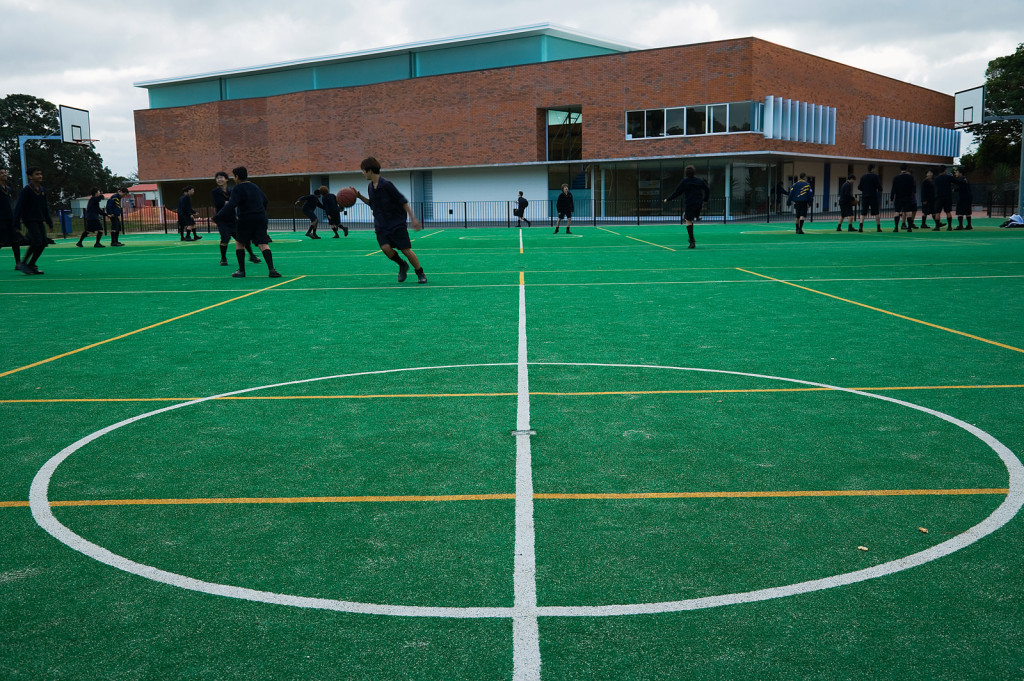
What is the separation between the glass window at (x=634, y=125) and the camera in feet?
150

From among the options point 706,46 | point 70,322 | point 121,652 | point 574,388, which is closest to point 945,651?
point 121,652

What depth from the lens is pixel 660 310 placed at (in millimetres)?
11453

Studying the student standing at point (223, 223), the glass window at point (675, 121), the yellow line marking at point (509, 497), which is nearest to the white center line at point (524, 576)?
the yellow line marking at point (509, 497)

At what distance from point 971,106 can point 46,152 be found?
74.7 meters

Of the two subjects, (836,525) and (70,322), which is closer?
(836,525)

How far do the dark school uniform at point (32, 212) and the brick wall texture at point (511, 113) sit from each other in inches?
1314

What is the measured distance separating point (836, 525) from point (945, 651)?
113 centimetres

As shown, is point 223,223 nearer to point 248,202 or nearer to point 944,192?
point 248,202

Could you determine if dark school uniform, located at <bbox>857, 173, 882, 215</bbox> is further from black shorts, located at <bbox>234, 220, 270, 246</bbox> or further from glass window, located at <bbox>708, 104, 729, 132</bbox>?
black shorts, located at <bbox>234, 220, 270, 246</bbox>

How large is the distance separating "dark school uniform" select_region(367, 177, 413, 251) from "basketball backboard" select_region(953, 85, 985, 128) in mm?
33713

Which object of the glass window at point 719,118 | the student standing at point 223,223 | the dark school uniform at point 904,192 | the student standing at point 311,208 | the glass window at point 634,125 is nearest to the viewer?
the student standing at point 223,223

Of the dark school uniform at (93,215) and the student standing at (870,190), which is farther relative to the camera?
the dark school uniform at (93,215)

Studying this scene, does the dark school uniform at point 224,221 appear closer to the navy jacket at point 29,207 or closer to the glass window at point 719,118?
the navy jacket at point 29,207

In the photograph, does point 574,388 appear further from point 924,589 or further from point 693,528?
point 924,589
